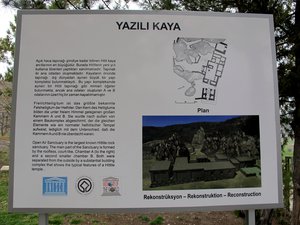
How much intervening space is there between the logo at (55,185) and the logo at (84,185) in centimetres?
11

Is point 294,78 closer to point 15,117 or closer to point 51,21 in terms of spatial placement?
point 51,21

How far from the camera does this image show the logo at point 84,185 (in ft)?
9.30

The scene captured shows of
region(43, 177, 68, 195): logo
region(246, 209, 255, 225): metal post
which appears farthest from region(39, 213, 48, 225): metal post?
region(246, 209, 255, 225): metal post

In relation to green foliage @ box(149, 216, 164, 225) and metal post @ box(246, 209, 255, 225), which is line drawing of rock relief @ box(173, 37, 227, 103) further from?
green foliage @ box(149, 216, 164, 225)

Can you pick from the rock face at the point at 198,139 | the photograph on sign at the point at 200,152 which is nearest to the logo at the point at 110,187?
the photograph on sign at the point at 200,152

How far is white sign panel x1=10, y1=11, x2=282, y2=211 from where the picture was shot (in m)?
2.84

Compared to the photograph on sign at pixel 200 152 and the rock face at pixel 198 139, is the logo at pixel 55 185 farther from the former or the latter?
the rock face at pixel 198 139

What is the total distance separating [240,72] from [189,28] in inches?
23.0

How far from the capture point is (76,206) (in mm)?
2832

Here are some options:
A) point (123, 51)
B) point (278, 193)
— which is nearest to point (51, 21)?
point (123, 51)

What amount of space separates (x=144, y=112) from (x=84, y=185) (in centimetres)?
77

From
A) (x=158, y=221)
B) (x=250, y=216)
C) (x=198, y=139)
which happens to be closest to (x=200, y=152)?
(x=198, y=139)

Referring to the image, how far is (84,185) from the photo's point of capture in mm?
2836

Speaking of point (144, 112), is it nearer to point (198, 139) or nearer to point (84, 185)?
point (198, 139)
